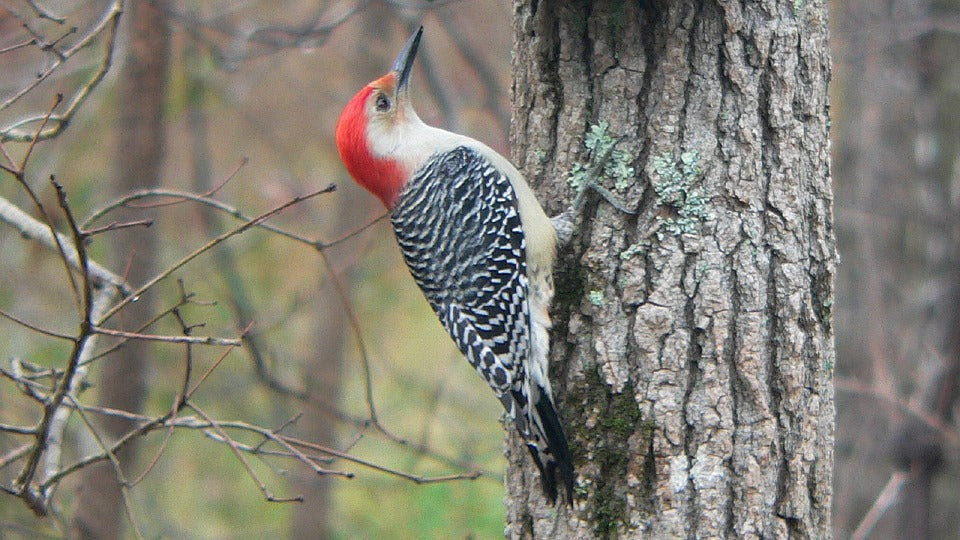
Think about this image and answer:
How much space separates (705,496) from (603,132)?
1.24m

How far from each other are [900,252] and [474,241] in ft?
15.4

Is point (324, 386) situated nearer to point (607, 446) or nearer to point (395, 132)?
point (395, 132)

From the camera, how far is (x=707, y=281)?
10.1ft

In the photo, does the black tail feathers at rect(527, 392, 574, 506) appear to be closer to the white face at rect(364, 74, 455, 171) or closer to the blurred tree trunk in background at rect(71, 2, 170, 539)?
the white face at rect(364, 74, 455, 171)

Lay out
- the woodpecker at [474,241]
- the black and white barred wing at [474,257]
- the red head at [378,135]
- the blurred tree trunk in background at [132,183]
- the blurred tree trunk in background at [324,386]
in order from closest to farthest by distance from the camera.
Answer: the woodpecker at [474,241] → the black and white barred wing at [474,257] → the red head at [378,135] → the blurred tree trunk in background at [132,183] → the blurred tree trunk in background at [324,386]

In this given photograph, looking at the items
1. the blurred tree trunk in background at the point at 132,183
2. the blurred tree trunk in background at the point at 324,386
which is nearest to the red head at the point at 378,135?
the blurred tree trunk in background at the point at 132,183

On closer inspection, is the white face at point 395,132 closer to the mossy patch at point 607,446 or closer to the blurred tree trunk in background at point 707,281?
the blurred tree trunk in background at point 707,281

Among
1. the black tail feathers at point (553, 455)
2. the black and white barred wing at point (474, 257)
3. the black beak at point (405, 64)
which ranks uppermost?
the black beak at point (405, 64)

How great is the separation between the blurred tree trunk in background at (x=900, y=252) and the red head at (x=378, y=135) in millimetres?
3494

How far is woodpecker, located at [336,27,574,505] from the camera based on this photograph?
10.8 feet

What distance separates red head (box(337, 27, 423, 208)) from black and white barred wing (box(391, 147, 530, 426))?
4.3 inches

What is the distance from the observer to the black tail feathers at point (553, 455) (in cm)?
313

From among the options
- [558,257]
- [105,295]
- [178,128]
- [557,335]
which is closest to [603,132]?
[558,257]

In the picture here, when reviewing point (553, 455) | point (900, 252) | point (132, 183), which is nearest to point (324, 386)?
point (132, 183)
